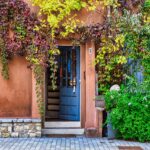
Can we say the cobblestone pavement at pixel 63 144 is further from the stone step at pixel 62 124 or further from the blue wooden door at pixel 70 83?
the blue wooden door at pixel 70 83

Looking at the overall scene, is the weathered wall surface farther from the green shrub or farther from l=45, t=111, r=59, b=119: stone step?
the green shrub

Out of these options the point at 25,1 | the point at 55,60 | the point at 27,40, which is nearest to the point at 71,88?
the point at 55,60

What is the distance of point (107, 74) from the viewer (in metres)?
11.9

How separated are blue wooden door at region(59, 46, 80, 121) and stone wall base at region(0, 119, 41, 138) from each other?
4.95 ft

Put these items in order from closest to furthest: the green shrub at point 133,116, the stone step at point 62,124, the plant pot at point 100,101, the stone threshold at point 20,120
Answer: the green shrub at point 133,116 → the stone threshold at point 20,120 → the plant pot at point 100,101 → the stone step at point 62,124

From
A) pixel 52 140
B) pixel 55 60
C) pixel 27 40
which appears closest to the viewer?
pixel 52 140

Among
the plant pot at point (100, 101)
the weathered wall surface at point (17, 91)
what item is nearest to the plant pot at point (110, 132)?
the plant pot at point (100, 101)

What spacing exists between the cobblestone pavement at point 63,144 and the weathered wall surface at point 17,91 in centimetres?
106

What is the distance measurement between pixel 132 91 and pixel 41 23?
11.0ft

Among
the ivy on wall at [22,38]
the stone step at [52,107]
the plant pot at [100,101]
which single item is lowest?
the stone step at [52,107]

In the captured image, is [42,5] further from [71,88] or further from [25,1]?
[71,88]

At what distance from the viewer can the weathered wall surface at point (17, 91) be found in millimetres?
11844

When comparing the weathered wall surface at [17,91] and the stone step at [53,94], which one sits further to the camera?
the stone step at [53,94]

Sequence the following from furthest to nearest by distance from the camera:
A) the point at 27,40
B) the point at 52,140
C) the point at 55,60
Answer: the point at 55,60 → the point at 27,40 → the point at 52,140
